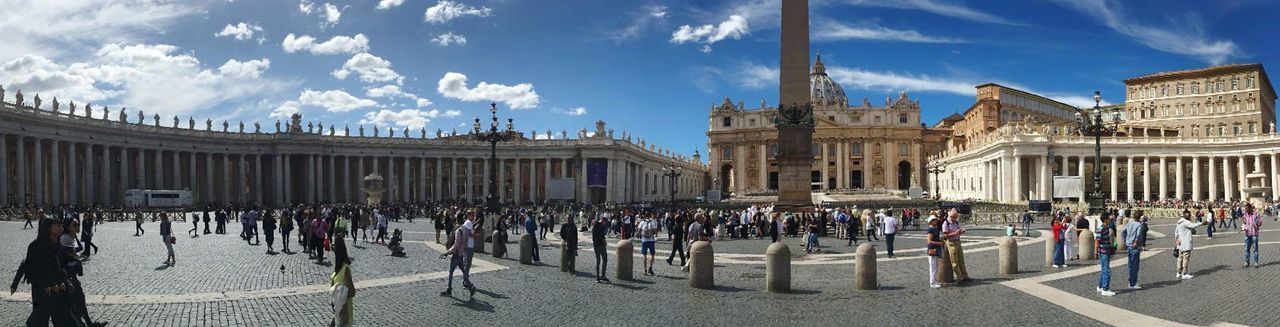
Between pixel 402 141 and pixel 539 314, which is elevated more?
pixel 402 141

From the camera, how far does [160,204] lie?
49.4 metres

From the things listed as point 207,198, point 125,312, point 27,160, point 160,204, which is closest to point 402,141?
point 207,198

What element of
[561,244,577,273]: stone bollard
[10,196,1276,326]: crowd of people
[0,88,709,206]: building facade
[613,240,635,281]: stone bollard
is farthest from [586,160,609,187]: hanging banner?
[613,240,635,281]: stone bollard

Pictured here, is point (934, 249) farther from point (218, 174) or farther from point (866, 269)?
point (218, 174)

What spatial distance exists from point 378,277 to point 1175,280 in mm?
13572

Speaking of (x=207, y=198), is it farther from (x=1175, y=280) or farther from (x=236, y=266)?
(x=1175, y=280)

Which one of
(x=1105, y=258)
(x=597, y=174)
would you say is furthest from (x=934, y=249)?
(x=597, y=174)

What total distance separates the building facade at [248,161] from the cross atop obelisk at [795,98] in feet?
98.1

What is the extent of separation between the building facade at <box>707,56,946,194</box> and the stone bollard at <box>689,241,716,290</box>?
86713 millimetres

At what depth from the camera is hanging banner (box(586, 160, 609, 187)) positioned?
66.1m

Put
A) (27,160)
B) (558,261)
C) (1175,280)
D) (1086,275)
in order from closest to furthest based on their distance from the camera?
(1175,280) < (1086,275) < (558,261) < (27,160)

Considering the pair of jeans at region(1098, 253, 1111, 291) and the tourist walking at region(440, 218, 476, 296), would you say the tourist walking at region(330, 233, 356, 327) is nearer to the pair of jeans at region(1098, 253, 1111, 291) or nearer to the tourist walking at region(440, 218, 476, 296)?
the tourist walking at region(440, 218, 476, 296)

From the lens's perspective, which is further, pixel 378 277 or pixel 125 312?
pixel 378 277

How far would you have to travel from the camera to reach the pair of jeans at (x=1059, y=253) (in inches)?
547
